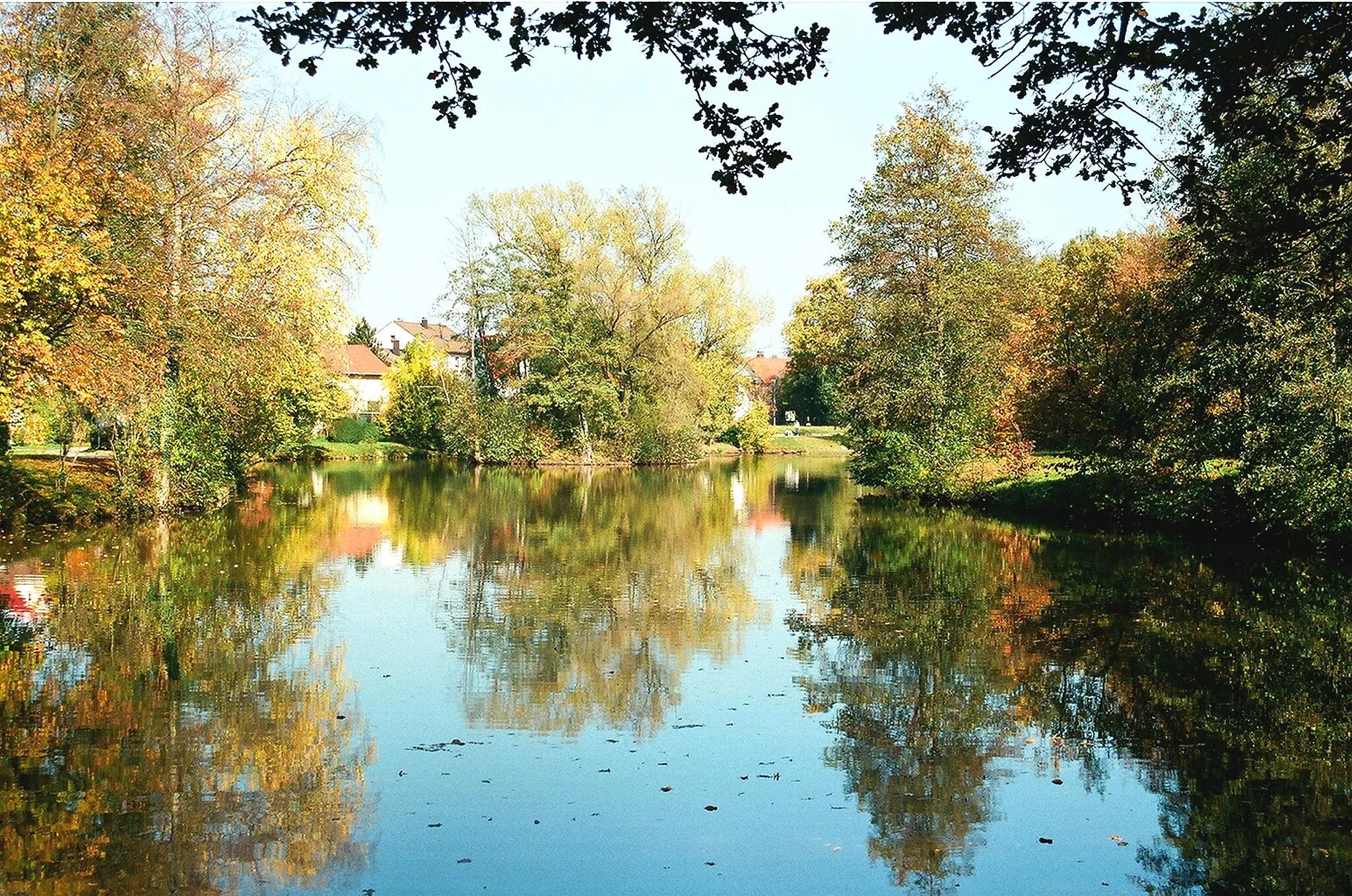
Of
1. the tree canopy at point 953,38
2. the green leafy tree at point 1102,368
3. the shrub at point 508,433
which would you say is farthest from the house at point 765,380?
the tree canopy at point 953,38

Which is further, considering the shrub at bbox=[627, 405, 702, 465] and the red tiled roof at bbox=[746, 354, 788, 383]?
the red tiled roof at bbox=[746, 354, 788, 383]

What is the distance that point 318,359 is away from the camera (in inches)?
1046

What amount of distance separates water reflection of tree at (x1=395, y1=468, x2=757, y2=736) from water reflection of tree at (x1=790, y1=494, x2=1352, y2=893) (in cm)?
145

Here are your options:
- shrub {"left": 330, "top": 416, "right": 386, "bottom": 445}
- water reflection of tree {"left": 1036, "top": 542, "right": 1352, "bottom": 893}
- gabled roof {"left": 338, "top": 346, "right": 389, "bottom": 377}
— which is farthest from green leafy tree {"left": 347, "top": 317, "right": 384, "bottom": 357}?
water reflection of tree {"left": 1036, "top": 542, "right": 1352, "bottom": 893}

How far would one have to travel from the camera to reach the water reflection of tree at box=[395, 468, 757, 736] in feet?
30.5

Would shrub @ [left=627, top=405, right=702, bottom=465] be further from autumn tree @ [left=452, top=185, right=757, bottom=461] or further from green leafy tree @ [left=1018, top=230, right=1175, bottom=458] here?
green leafy tree @ [left=1018, top=230, right=1175, bottom=458]

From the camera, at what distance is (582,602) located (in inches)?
546

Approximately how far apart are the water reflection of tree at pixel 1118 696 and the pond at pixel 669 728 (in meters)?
0.04

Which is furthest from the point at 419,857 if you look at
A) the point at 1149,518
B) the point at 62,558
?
the point at 1149,518

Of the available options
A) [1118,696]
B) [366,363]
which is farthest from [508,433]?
[1118,696]

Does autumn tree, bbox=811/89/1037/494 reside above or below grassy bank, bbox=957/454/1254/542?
above

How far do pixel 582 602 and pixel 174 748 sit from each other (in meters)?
6.76

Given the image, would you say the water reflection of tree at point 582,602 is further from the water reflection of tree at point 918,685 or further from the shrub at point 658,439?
the shrub at point 658,439

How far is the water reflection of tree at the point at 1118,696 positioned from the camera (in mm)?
6172
